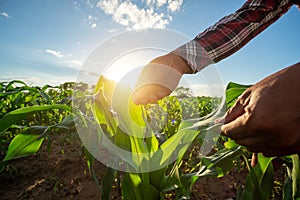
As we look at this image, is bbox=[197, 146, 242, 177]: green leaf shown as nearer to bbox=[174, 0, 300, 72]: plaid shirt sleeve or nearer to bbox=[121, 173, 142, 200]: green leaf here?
bbox=[121, 173, 142, 200]: green leaf

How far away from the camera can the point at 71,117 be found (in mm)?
867

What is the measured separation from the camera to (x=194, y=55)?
848 millimetres

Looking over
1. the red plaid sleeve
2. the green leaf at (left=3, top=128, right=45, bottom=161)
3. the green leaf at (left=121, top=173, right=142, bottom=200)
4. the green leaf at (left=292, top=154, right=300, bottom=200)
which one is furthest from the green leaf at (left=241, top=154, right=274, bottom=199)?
the green leaf at (left=3, top=128, right=45, bottom=161)

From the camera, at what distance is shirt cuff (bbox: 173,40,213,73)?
81cm

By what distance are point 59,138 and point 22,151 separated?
151 centimetres

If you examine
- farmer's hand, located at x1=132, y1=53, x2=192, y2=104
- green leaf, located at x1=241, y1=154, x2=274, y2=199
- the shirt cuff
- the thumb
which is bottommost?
green leaf, located at x1=241, y1=154, x2=274, y2=199

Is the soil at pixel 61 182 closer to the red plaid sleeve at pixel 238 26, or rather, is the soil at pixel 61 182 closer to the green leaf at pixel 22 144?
the green leaf at pixel 22 144

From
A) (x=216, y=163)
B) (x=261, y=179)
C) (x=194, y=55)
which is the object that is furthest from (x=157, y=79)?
(x=261, y=179)

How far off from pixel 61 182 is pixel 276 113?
1.26 metres

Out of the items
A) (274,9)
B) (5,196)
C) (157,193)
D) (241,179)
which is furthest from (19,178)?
(274,9)

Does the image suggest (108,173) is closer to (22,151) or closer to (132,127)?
(132,127)

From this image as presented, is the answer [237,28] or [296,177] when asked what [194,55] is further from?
[296,177]

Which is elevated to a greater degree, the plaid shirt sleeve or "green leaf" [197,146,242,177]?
the plaid shirt sleeve

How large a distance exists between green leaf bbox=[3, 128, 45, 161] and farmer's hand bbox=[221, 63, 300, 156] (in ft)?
2.13
